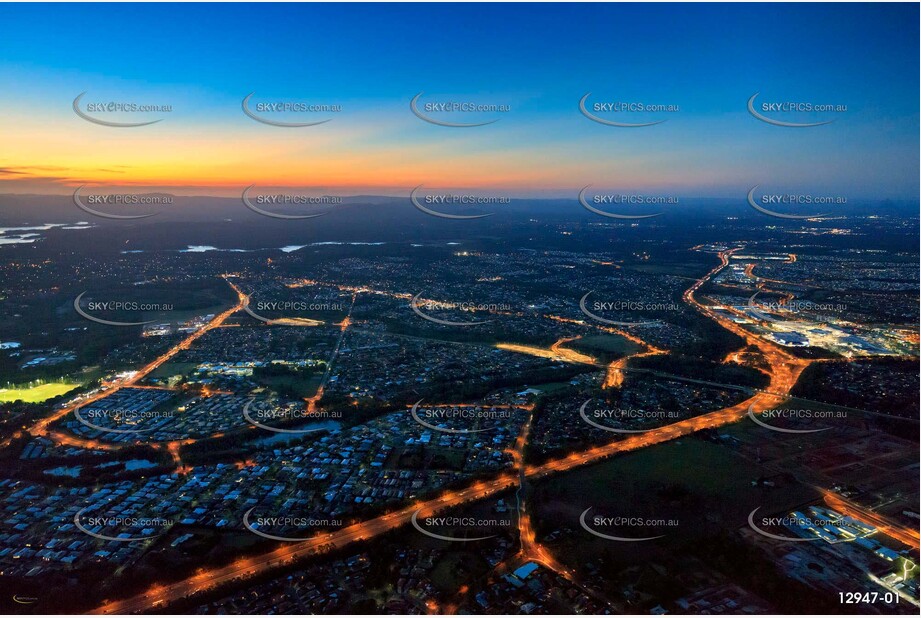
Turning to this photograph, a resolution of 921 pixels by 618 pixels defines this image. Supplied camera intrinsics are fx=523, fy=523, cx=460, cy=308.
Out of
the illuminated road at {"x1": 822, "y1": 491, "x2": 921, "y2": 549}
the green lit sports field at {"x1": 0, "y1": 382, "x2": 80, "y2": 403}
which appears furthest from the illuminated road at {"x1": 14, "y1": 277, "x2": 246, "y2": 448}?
the illuminated road at {"x1": 822, "y1": 491, "x2": 921, "y2": 549}

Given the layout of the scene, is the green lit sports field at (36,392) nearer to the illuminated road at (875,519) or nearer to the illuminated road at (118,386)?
the illuminated road at (118,386)

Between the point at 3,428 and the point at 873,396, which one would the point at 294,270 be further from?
the point at 873,396

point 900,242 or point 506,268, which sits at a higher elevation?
point 900,242

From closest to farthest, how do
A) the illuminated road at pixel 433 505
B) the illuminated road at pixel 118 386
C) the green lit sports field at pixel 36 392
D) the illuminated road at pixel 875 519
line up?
1. the illuminated road at pixel 433 505
2. the illuminated road at pixel 875 519
3. the illuminated road at pixel 118 386
4. the green lit sports field at pixel 36 392

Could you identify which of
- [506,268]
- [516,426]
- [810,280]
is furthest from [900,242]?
[516,426]

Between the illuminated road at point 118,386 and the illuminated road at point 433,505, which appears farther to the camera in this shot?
the illuminated road at point 118,386

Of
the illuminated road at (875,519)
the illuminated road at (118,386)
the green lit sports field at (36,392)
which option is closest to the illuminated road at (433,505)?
the illuminated road at (875,519)

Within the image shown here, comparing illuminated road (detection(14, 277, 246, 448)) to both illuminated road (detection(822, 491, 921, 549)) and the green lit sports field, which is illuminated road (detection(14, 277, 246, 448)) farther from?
illuminated road (detection(822, 491, 921, 549))

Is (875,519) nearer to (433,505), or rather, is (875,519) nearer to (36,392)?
(433,505)
